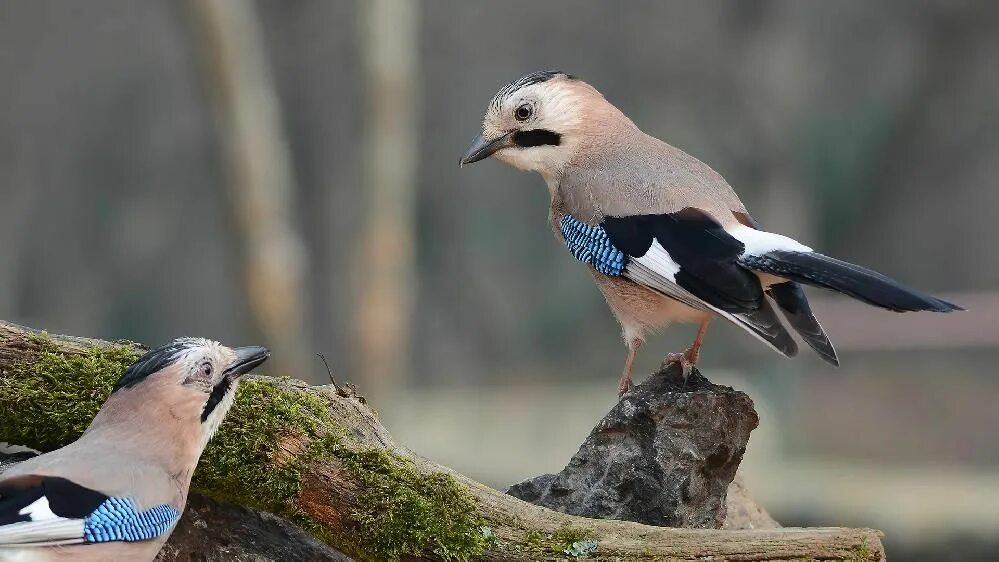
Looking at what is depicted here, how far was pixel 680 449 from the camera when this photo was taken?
537cm

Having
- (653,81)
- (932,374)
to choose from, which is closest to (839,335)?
(932,374)

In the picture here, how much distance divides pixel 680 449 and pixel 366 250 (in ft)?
23.4

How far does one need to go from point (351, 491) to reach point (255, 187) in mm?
Result: 6625

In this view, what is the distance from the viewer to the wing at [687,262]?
516 cm

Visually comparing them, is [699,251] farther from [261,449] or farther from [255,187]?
[255,187]

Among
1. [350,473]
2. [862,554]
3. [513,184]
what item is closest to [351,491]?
[350,473]

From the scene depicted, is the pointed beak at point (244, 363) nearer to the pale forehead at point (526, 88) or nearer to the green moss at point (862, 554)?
the pale forehead at point (526, 88)

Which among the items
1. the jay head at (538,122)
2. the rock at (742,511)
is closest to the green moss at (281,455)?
the jay head at (538,122)

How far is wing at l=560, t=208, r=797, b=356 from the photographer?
516 cm

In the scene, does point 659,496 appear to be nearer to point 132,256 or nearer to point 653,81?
point 653,81

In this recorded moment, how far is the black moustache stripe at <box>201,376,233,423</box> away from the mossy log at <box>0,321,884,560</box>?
4.5 inches

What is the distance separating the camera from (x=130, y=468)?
14.6ft

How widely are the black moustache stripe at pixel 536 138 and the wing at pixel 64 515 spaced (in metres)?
2.61

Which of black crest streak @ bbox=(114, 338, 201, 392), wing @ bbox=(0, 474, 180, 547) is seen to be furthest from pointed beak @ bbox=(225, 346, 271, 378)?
wing @ bbox=(0, 474, 180, 547)
